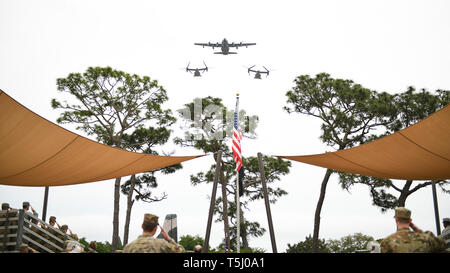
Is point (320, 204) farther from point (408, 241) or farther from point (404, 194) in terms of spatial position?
point (408, 241)

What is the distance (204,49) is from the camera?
25234mm

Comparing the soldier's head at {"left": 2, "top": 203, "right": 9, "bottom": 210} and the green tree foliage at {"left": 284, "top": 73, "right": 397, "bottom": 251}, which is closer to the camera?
the soldier's head at {"left": 2, "top": 203, "right": 9, "bottom": 210}

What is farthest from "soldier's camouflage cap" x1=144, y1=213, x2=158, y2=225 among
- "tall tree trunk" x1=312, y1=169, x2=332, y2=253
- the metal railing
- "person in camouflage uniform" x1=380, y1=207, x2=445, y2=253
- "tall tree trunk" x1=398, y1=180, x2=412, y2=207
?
"tall tree trunk" x1=398, y1=180, x2=412, y2=207

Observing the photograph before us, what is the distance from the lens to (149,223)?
8.90ft

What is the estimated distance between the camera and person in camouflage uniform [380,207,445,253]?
2.48 m

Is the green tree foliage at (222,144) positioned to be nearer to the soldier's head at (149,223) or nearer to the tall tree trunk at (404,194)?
the tall tree trunk at (404,194)

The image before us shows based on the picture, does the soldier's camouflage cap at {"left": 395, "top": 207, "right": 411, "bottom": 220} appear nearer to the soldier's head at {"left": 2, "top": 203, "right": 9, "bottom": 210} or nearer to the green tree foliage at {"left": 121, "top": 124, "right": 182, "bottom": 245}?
the soldier's head at {"left": 2, "top": 203, "right": 9, "bottom": 210}

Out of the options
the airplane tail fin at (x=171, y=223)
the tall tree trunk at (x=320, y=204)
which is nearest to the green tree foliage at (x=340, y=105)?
the tall tree trunk at (x=320, y=204)

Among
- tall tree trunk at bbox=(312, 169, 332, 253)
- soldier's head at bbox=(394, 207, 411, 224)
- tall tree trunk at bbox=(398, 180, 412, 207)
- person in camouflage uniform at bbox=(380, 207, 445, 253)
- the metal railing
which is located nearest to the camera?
person in camouflage uniform at bbox=(380, 207, 445, 253)

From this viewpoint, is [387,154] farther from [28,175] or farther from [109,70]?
[109,70]

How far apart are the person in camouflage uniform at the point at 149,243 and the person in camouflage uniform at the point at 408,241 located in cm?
148

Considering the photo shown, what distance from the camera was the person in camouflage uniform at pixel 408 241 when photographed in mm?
2484
